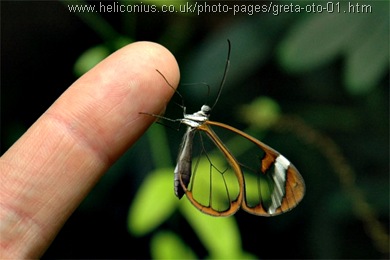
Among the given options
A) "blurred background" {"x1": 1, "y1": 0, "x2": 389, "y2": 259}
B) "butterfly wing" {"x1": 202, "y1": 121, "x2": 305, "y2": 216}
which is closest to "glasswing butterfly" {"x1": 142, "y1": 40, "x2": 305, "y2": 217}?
"butterfly wing" {"x1": 202, "y1": 121, "x2": 305, "y2": 216}

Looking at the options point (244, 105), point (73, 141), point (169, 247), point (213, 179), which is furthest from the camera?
point (244, 105)

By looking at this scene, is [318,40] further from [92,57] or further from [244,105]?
[92,57]

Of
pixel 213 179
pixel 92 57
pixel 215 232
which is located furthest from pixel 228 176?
pixel 92 57

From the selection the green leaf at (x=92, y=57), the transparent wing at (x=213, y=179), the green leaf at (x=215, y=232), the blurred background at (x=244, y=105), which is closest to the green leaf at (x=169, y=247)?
the blurred background at (x=244, y=105)

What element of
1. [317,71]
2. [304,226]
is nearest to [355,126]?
[317,71]

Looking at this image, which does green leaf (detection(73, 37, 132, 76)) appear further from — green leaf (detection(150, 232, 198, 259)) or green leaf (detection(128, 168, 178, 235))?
green leaf (detection(150, 232, 198, 259))

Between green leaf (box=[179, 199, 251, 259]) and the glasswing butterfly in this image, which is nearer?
the glasswing butterfly
